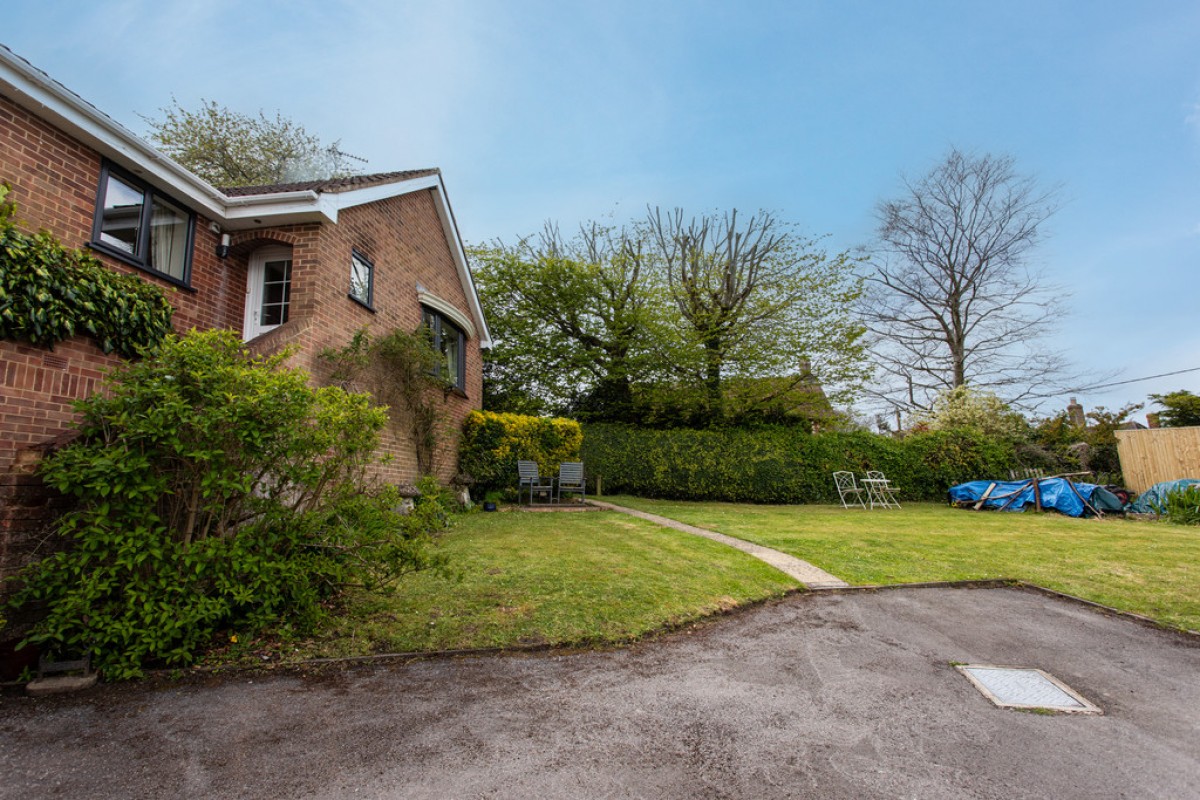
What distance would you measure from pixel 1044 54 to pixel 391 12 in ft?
43.7

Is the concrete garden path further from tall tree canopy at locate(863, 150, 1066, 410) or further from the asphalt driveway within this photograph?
tall tree canopy at locate(863, 150, 1066, 410)

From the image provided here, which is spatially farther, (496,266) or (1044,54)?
(496,266)

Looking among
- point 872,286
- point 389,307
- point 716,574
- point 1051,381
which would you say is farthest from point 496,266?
point 1051,381

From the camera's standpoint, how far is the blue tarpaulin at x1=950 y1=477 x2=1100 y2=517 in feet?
43.5

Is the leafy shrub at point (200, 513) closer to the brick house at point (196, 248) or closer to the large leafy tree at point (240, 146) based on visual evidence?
the brick house at point (196, 248)

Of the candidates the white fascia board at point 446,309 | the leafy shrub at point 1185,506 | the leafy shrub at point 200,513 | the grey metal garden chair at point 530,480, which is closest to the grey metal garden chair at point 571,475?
the grey metal garden chair at point 530,480

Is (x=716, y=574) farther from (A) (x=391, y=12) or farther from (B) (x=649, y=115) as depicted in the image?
(B) (x=649, y=115)

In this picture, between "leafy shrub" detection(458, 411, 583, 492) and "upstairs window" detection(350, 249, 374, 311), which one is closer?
"upstairs window" detection(350, 249, 374, 311)

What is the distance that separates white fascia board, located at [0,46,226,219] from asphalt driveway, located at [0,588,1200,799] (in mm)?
5654

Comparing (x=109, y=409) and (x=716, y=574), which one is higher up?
(x=109, y=409)

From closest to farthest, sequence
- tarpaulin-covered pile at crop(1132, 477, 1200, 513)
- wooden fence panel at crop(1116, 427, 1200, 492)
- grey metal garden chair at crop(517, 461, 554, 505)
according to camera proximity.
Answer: grey metal garden chair at crop(517, 461, 554, 505)
tarpaulin-covered pile at crop(1132, 477, 1200, 513)
wooden fence panel at crop(1116, 427, 1200, 492)

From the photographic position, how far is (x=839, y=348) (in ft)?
57.8

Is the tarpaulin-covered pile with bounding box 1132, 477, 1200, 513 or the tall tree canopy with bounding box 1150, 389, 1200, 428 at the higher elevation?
the tall tree canopy with bounding box 1150, 389, 1200, 428

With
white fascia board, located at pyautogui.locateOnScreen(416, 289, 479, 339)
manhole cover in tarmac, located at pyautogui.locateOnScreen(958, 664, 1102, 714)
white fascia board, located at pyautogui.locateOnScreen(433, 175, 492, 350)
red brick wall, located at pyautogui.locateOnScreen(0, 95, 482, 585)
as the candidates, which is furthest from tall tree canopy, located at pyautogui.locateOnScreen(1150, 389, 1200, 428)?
red brick wall, located at pyautogui.locateOnScreen(0, 95, 482, 585)
